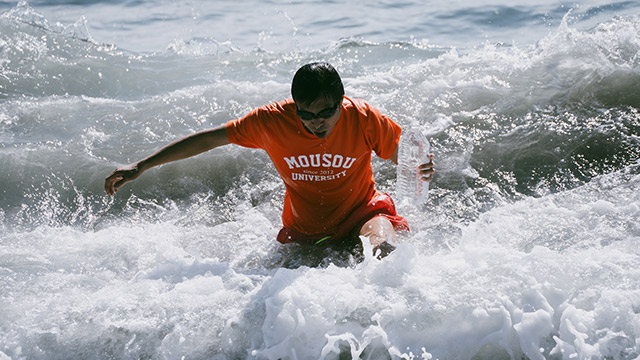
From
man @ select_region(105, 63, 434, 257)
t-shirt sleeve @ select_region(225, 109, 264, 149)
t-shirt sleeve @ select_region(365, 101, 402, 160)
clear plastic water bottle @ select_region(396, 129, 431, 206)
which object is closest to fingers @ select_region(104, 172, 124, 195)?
man @ select_region(105, 63, 434, 257)

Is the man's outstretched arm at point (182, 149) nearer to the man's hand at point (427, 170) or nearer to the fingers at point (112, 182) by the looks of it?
the fingers at point (112, 182)

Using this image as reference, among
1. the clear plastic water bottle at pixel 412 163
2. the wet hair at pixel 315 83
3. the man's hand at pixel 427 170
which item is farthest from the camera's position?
the clear plastic water bottle at pixel 412 163

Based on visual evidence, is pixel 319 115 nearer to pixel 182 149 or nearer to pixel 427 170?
pixel 427 170

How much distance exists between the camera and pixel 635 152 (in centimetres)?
618

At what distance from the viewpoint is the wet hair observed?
3832mm

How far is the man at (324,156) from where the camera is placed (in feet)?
14.3

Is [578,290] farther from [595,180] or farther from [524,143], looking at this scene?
[524,143]

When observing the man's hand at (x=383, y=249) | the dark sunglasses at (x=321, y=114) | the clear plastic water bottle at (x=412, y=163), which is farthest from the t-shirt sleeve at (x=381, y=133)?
the man's hand at (x=383, y=249)

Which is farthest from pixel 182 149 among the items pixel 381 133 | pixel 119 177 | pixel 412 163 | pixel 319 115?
pixel 412 163

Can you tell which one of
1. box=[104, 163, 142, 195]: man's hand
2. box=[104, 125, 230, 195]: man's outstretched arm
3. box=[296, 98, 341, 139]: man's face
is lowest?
box=[104, 163, 142, 195]: man's hand

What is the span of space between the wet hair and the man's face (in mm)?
30

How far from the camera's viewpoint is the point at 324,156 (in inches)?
174

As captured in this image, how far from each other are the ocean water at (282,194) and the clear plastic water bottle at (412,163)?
0.41 meters

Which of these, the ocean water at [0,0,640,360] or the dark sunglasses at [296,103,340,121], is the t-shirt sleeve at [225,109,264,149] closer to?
the dark sunglasses at [296,103,340,121]
